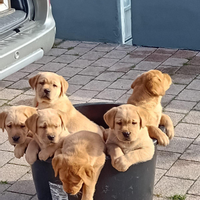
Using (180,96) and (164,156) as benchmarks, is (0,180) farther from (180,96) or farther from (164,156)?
(180,96)

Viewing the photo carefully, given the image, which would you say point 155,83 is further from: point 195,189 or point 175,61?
point 175,61

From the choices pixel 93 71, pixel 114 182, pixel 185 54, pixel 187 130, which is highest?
pixel 114 182

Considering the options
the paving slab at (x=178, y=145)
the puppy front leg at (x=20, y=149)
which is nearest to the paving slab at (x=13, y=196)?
the puppy front leg at (x=20, y=149)

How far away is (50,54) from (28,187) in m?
3.99

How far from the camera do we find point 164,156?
481 centimetres

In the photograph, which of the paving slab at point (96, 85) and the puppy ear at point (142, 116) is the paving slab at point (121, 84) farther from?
the puppy ear at point (142, 116)

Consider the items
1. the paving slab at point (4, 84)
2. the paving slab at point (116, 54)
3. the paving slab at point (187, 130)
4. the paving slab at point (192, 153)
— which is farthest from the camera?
the paving slab at point (116, 54)

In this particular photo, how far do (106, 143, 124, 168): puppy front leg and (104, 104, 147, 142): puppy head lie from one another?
7 cm

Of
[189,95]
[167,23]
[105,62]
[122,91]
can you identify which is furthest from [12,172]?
A: [167,23]

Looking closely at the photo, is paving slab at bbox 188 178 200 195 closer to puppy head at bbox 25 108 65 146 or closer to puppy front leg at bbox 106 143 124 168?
puppy front leg at bbox 106 143 124 168

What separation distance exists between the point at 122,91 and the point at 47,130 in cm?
339

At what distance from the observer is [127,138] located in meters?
3.07

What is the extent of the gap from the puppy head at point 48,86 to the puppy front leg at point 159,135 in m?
0.79

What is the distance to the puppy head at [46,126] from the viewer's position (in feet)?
10.2
